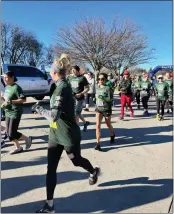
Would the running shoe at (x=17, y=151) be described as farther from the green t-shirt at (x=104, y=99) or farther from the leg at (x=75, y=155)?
the leg at (x=75, y=155)

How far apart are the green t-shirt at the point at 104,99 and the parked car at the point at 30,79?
26.6ft

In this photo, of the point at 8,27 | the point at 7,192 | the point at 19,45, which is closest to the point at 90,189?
the point at 7,192

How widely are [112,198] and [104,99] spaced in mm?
2733

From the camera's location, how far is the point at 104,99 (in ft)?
20.4

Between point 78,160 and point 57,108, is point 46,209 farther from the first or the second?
point 57,108

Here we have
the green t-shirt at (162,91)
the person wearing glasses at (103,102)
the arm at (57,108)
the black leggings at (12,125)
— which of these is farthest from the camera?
the green t-shirt at (162,91)

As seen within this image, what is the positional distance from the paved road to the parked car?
24.0ft

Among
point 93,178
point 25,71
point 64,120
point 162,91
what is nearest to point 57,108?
point 64,120

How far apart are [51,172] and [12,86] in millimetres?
2585

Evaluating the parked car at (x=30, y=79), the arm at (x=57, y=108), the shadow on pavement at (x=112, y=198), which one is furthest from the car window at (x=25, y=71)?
the arm at (x=57, y=108)

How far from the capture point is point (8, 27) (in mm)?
44406

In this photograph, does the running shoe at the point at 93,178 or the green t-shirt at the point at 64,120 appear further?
the running shoe at the point at 93,178

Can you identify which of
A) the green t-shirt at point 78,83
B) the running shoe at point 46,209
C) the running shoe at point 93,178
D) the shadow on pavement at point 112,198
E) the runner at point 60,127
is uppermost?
the green t-shirt at point 78,83

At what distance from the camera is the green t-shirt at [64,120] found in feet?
10.9
